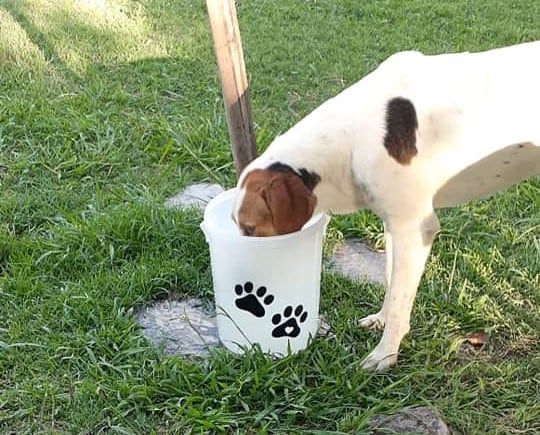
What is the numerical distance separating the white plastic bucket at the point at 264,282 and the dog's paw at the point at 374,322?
206 mm

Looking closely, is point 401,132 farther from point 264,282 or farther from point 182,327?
point 182,327

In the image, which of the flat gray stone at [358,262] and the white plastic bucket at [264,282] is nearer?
the white plastic bucket at [264,282]

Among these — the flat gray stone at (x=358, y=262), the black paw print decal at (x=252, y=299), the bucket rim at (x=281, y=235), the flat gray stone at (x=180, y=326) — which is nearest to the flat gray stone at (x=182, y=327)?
the flat gray stone at (x=180, y=326)

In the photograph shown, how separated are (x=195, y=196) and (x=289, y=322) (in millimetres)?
1364

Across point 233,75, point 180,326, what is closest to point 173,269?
point 180,326

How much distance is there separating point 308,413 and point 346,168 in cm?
82

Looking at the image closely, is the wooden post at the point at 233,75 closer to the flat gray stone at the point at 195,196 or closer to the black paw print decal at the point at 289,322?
the black paw print decal at the point at 289,322

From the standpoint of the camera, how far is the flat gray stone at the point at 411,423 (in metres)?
2.52

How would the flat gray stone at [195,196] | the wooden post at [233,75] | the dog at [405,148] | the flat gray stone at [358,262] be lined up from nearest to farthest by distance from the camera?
the dog at [405,148] → the wooden post at [233,75] → the flat gray stone at [358,262] → the flat gray stone at [195,196]

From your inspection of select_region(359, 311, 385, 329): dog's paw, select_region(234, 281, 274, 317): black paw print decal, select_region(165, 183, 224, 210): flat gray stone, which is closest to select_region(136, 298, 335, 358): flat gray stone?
select_region(359, 311, 385, 329): dog's paw

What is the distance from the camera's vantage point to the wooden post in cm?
294

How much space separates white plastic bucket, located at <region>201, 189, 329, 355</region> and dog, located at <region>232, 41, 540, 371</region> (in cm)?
8

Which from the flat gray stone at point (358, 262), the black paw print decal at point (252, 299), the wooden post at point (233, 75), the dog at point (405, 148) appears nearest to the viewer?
the dog at point (405, 148)

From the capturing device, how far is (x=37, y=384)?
283cm
